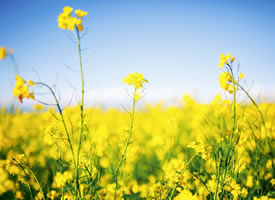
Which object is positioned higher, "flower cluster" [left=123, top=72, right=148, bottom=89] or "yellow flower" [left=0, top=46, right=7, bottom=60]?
"yellow flower" [left=0, top=46, right=7, bottom=60]

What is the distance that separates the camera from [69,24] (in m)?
1.24

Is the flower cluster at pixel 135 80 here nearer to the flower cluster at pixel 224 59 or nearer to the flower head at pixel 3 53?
the flower cluster at pixel 224 59

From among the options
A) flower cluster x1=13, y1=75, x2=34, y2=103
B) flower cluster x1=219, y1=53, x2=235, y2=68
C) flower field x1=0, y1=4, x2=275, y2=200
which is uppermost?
flower cluster x1=219, y1=53, x2=235, y2=68

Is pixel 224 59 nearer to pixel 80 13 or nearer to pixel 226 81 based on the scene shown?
pixel 226 81

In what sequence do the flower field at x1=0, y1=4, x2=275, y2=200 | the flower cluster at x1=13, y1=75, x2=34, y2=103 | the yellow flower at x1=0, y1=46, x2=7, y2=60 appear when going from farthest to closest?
the yellow flower at x1=0, y1=46, x2=7, y2=60 < the flower field at x1=0, y1=4, x2=275, y2=200 < the flower cluster at x1=13, y1=75, x2=34, y2=103

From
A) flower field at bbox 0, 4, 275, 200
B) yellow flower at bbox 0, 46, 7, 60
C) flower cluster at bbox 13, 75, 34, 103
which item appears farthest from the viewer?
yellow flower at bbox 0, 46, 7, 60

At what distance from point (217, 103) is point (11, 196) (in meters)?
2.42

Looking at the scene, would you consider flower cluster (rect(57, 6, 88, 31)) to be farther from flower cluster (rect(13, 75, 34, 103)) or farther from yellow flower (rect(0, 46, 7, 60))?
yellow flower (rect(0, 46, 7, 60))

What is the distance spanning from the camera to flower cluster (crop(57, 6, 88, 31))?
1.23 m

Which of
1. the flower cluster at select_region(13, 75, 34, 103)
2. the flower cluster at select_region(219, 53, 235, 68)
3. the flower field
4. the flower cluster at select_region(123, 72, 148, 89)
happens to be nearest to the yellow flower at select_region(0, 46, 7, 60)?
the flower field

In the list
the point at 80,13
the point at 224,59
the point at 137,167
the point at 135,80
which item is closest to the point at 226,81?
the point at 224,59

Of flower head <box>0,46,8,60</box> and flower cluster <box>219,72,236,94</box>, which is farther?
flower head <box>0,46,8,60</box>

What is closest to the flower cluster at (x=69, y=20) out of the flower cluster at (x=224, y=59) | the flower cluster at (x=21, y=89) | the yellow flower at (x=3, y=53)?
the flower cluster at (x=21, y=89)

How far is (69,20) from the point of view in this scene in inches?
48.9
